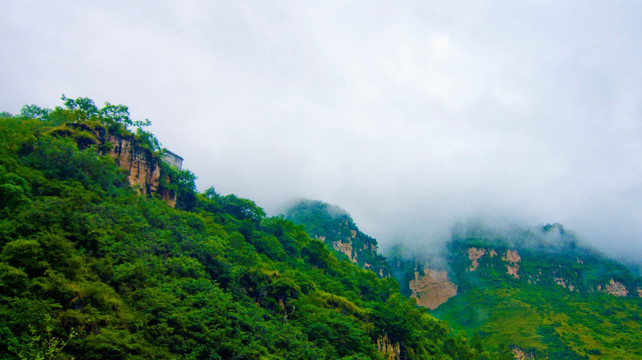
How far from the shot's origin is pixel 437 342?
56312mm

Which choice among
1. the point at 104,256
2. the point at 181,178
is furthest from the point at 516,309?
the point at 104,256

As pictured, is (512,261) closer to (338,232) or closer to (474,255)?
(474,255)

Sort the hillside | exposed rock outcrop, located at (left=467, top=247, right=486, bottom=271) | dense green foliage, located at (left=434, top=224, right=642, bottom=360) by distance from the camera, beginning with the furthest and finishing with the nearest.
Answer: exposed rock outcrop, located at (left=467, top=247, right=486, bottom=271) < the hillside < dense green foliage, located at (left=434, top=224, right=642, bottom=360)

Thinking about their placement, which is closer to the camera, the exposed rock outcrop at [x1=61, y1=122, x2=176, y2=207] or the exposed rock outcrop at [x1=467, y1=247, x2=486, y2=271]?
the exposed rock outcrop at [x1=61, y1=122, x2=176, y2=207]

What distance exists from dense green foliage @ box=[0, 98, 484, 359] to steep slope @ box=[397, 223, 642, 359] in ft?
136

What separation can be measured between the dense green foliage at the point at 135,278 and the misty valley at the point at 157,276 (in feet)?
0.33

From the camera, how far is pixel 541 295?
10956 centimetres

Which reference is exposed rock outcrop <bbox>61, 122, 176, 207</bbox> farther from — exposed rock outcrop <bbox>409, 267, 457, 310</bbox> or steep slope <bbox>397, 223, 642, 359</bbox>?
exposed rock outcrop <bbox>409, 267, 457, 310</bbox>

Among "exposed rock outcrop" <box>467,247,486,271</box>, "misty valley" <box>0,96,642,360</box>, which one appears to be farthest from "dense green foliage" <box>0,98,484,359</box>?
"exposed rock outcrop" <box>467,247,486,271</box>

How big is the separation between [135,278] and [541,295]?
115241 mm

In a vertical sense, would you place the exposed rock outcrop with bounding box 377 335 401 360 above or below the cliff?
below

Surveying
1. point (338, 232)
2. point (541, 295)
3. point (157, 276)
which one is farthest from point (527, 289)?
point (157, 276)

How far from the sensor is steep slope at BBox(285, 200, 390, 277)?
113 meters

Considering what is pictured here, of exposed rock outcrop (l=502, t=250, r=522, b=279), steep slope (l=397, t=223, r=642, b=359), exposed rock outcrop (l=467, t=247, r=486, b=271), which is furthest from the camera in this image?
exposed rock outcrop (l=467, t=247, r=486, b=271)
